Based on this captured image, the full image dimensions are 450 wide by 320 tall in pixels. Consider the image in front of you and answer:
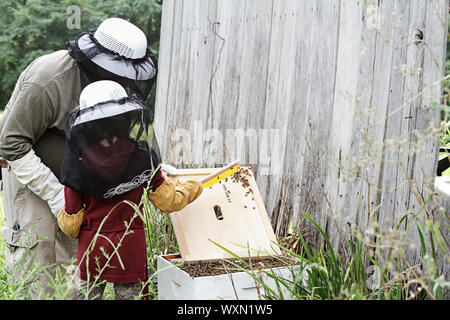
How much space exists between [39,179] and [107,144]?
65 cm

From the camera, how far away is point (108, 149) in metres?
2.51

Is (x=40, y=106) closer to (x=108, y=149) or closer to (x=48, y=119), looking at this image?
(x=48, y=119)

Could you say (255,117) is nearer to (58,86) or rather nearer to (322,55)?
(322,55)

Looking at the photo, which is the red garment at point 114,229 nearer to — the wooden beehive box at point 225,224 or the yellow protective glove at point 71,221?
the yellow protective glove at point 71,221

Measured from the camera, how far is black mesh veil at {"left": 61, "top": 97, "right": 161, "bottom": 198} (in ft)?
8.01

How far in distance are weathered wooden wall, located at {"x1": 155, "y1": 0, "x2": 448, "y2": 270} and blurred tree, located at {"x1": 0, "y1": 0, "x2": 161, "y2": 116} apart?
19.6 ft

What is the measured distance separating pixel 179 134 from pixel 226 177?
5.01 feet

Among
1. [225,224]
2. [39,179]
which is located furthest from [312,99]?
[39,179]

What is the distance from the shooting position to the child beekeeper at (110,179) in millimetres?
2457

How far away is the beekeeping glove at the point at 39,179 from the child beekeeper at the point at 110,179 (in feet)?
1.10

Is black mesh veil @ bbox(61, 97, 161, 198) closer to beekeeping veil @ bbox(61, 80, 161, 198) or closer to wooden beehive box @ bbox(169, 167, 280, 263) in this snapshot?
beekeeping veil @ bbox(61, 80, 161, 198)
